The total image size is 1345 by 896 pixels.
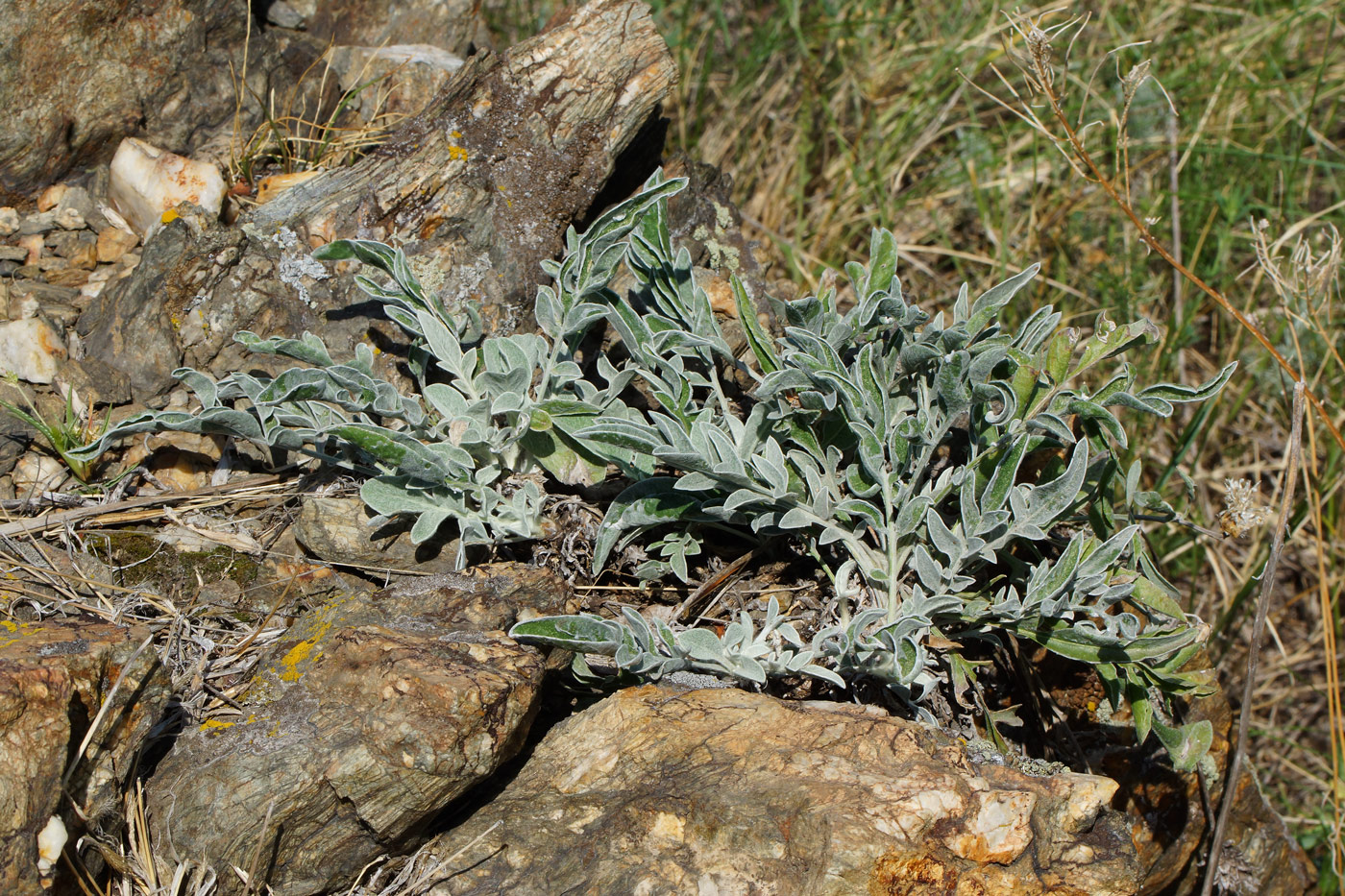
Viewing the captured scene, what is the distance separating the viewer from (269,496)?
287 cm

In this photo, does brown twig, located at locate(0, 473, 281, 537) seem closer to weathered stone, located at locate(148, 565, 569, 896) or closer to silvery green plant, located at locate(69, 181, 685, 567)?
silvery green plant, located at locate(69, 181, 685, 567)

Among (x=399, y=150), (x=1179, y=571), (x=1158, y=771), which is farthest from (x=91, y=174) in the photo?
(x=1179, y=571)

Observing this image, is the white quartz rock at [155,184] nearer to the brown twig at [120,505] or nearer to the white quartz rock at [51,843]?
the brown twig at [120,505]

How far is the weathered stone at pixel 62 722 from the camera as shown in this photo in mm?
1838

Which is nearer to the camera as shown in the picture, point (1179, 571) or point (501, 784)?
point (501, 784)

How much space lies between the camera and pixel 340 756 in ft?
7.03

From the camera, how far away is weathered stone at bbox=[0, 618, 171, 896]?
1838mm

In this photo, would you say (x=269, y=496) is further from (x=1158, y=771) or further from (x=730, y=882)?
(x=1158, y=771)

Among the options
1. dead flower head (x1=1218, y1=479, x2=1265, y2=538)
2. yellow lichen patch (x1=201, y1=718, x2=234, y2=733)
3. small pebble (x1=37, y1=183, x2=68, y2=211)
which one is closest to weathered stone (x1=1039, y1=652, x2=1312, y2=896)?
dead flower head (x1=1218, y1=479, x2=1265, y2=538)

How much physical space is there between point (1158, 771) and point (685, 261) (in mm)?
2135

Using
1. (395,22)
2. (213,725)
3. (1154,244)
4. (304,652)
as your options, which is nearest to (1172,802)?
(1154,244)

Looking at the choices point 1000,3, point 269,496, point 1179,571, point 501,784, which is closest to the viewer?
point 501,784

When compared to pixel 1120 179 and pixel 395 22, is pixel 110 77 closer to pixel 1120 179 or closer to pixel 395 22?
pixel 395 22

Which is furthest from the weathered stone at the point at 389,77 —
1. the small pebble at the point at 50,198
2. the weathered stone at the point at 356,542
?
the weathered stone at the point at 356,542
